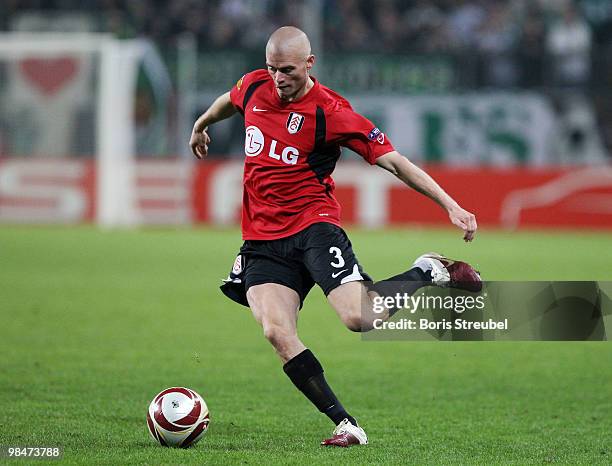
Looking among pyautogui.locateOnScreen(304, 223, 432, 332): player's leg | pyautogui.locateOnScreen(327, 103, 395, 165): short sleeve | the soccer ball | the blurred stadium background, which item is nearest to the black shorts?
pyautogui.locateOnScreen(304, 223, 432, 332): player's leg

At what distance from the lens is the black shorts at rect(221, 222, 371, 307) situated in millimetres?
6141

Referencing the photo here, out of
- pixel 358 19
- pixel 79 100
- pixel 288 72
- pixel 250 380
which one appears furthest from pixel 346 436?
pixel 358 19

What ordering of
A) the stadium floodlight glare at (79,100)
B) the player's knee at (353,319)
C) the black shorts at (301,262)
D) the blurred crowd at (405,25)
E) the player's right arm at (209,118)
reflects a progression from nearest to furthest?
the player's knee at (353,319) → the black shorts at (301,262) → the player's right arm at (209,118) → the stadium floodlight glare at (79,100) → the blurred crowd at (405,25)

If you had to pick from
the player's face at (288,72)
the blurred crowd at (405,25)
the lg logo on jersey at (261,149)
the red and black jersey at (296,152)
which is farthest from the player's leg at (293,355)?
the blurred crowd at (405,25)

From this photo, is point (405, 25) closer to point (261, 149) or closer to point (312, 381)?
point (261, 149)

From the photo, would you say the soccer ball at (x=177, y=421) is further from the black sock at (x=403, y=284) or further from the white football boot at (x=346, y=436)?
the black sock at (x=403, y=284)

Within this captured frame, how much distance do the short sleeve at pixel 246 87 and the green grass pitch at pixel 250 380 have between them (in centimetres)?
183

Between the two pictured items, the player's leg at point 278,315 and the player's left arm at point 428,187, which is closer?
the player's left arm at point 428,187

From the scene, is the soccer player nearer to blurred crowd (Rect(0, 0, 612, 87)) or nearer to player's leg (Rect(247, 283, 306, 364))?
player's leg (Rect(247, 283, 306, 364))

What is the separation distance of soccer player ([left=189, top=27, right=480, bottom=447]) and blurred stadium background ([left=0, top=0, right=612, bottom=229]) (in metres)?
17.0

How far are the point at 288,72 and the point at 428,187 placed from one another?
938mm

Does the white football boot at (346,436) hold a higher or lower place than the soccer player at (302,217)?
lower

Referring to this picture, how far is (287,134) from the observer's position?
6.30 metres

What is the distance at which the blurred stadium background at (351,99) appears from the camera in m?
23.2
